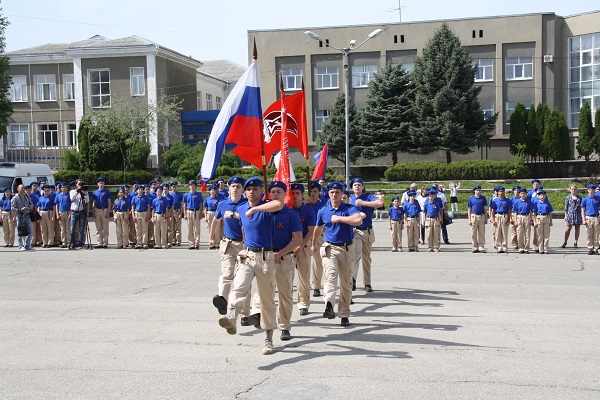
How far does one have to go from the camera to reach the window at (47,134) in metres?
55.1

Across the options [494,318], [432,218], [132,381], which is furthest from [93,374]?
[432,218]

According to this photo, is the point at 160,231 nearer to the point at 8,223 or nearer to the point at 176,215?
the point at 176,215

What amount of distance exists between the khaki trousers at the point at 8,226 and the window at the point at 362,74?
112 feet

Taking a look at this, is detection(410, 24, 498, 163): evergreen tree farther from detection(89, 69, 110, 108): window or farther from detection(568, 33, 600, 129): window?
detection(89, 69, 110, 108): window

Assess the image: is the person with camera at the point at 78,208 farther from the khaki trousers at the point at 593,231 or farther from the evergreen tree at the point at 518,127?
the evergreen tree at the point at 518,127

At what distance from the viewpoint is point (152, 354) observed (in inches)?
312

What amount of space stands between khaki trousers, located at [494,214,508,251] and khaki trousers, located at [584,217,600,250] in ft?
7.19

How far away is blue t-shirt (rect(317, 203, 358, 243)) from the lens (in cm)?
980

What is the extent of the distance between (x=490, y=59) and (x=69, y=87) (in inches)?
1291

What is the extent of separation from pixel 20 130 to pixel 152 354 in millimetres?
52589

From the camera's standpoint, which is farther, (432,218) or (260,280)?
(432,218)

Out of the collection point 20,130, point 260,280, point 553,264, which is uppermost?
point 20,130

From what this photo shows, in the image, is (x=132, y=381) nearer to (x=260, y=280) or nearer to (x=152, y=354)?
(x=152, y=354)

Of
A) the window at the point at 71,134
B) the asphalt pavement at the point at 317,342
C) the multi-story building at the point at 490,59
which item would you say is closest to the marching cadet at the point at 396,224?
the asphalt pavement at the point at 317,342
